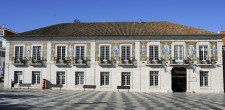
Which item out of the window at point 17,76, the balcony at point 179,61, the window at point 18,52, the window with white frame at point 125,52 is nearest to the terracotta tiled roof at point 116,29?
the window with white frame at point 125,52

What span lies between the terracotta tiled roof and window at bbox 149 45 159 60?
1.64 meters

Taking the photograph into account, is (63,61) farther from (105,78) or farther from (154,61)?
(154,61)

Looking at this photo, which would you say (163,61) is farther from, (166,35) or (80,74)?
(80,74)

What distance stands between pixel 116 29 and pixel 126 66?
203 inches

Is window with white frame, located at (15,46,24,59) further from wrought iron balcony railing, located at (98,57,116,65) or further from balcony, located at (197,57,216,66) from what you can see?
balcony, located at (197,57,216,66)

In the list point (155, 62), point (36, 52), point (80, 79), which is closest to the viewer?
point (155, 62)

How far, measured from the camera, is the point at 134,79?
121 feet

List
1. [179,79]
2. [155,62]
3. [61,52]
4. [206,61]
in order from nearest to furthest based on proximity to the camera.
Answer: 1. [206,61]
2. [155,62]
3. [179,79]
4. [61,52]

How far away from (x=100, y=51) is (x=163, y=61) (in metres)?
7.43

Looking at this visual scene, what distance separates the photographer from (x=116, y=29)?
129 ft

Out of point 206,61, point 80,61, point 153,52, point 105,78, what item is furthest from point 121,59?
point 206,61

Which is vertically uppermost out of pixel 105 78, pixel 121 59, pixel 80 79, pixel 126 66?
pixel 121 59

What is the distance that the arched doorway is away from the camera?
36.8 m

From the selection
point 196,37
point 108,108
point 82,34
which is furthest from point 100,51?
point 108,108
